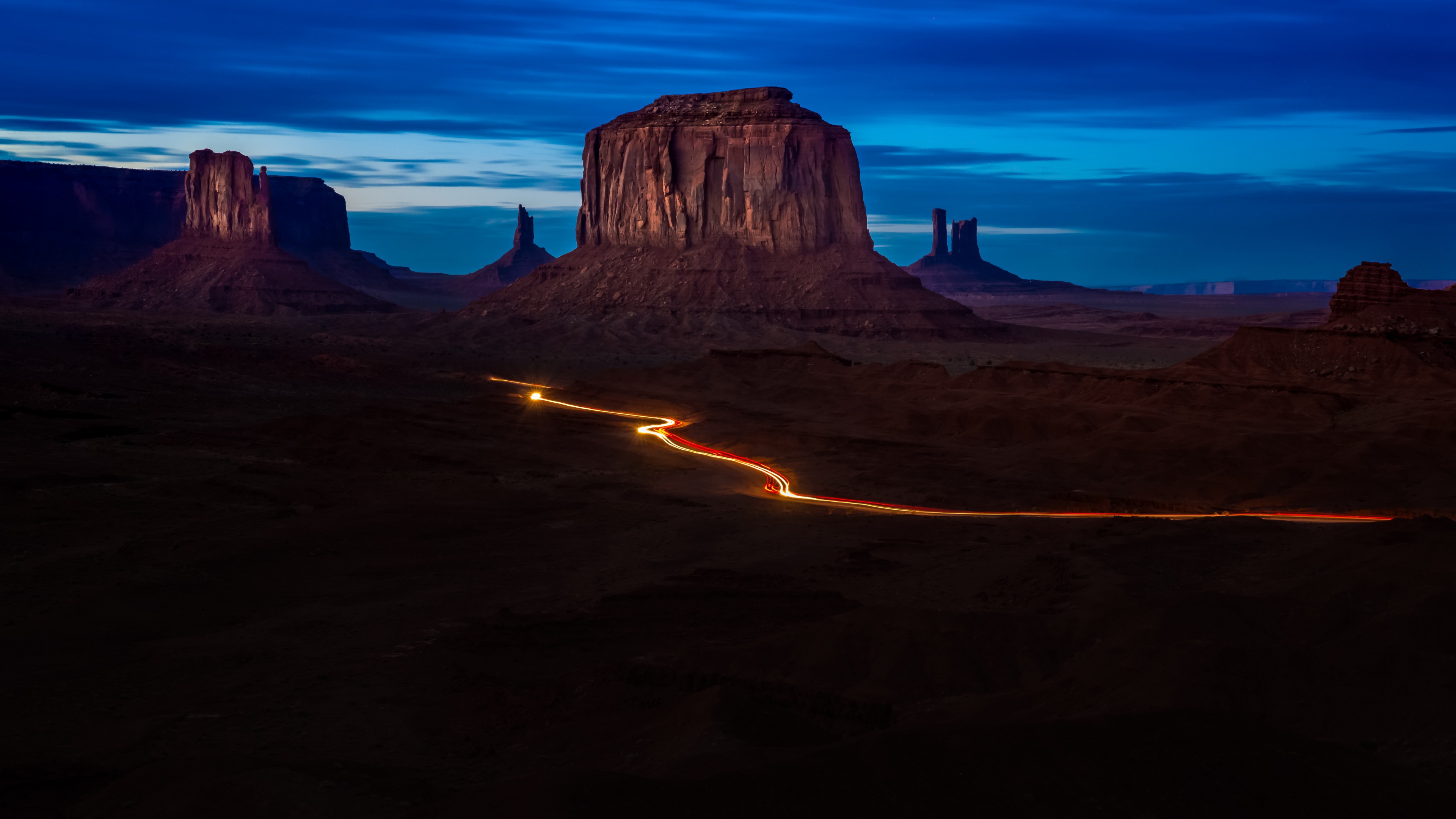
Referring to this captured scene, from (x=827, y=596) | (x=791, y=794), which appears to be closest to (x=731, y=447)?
(x=827, y=596)

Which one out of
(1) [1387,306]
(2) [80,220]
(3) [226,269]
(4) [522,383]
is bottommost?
(4) [522,383]

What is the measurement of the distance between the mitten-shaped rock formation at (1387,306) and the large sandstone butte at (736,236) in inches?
1825

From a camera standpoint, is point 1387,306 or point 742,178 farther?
point 742,178

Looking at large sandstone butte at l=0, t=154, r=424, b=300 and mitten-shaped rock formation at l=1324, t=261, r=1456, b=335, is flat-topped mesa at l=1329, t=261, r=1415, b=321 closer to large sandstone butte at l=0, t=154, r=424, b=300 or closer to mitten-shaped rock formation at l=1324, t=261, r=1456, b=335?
mitten-shaped rock formation at l=1324, t=261, r=1456, b=335

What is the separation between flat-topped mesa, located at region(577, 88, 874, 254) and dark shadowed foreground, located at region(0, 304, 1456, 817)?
2927 inches

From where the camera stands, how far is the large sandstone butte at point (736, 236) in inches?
4075

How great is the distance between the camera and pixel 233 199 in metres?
153

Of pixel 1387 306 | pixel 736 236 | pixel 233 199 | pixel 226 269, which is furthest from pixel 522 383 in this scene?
pixel 233 199

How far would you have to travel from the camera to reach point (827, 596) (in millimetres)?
18641

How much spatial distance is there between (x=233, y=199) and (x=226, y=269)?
1522cm

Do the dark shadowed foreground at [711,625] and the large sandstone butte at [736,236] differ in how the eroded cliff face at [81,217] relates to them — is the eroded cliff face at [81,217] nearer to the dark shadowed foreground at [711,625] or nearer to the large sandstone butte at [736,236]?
the large sandstone butte at [736,236]

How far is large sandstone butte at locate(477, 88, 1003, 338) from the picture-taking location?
10350 centimetres

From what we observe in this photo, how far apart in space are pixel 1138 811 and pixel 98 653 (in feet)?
42.3

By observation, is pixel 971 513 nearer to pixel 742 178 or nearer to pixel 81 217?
pixel 742 178
